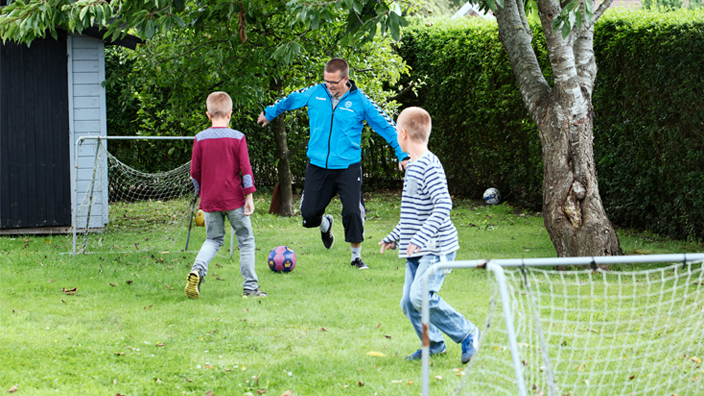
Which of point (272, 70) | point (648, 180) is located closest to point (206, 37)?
Result: point (272, 70)

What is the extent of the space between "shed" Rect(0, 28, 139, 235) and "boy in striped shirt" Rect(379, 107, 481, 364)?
5830 millimetres

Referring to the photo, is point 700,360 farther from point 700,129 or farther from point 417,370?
point 700,129

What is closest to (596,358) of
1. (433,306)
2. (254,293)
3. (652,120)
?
(433,306)

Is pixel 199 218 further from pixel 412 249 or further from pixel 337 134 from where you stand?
pixel 412 249

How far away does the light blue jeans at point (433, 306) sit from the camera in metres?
3.27

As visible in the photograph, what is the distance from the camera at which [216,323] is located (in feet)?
13.9

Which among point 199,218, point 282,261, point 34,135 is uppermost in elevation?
point 34,135

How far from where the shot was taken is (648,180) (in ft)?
24.7

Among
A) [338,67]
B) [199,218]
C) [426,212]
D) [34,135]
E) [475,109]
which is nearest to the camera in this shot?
[426,212]

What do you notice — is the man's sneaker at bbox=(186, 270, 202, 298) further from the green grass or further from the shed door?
the shed door

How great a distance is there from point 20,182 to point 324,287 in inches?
191

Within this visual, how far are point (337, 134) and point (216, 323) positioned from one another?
2.28 m

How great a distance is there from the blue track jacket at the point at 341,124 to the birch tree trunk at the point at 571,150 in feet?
4.98

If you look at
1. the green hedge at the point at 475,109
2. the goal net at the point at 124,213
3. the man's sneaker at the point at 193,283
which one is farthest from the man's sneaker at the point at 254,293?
the green hedge at the point at 475,109
